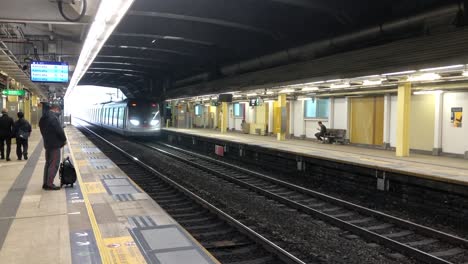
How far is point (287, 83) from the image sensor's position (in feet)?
47.3

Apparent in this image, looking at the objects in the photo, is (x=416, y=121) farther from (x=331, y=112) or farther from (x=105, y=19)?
(x=105, y=19)

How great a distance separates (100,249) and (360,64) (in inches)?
358

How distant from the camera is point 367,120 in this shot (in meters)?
17.7

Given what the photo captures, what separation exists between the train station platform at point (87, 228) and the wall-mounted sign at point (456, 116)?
34.3 ft

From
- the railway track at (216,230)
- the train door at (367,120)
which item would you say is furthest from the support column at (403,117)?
the railway track at (216,230)

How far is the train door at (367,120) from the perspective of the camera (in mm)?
17094

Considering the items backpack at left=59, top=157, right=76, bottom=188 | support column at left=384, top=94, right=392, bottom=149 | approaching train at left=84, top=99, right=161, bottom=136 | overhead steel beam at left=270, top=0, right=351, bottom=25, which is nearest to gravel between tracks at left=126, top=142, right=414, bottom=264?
backpack at left=59, top=157, right=76, bottom=188

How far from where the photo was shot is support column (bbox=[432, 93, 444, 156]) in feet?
45.0

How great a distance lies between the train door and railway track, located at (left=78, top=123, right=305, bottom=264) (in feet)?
32.9

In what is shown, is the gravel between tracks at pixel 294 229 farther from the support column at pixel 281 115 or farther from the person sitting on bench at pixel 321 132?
the support column at pixel 281 115

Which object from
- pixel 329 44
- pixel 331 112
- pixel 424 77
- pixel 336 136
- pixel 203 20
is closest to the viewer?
pixel 424 77

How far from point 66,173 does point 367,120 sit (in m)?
13.4

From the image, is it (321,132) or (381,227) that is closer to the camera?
(381,227)

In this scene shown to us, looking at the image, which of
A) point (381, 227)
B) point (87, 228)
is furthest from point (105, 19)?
point (381, 227)
